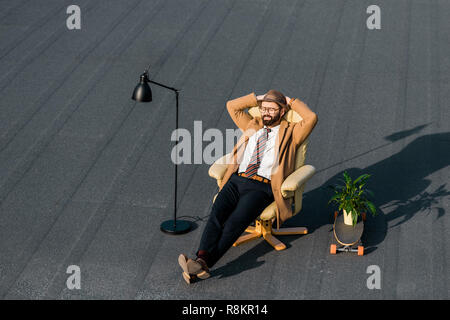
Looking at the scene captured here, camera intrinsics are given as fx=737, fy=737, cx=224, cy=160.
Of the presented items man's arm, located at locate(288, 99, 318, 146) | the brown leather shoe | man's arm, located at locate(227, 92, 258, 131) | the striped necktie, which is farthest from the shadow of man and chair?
man's arm, located at locate(227, 92, 258, 131)

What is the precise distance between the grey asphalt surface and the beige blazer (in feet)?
1.29

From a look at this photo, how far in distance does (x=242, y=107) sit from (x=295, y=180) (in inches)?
28.3

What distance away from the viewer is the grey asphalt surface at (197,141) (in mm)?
4902

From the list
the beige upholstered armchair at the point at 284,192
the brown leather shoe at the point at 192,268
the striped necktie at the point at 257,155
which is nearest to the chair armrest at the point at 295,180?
the beige upholstered armchair at the point at 284,192

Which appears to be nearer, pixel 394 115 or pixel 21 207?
pixel 21 207

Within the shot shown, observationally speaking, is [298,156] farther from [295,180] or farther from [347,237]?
[347,237]

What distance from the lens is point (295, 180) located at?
500cm

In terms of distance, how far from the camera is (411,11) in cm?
884

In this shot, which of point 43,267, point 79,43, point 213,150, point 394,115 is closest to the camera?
point 43,267

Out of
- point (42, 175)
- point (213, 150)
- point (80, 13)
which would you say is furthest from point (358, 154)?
point (80, 13)

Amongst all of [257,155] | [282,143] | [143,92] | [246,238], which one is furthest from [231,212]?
[143,92]

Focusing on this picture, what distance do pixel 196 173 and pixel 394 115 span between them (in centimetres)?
206
